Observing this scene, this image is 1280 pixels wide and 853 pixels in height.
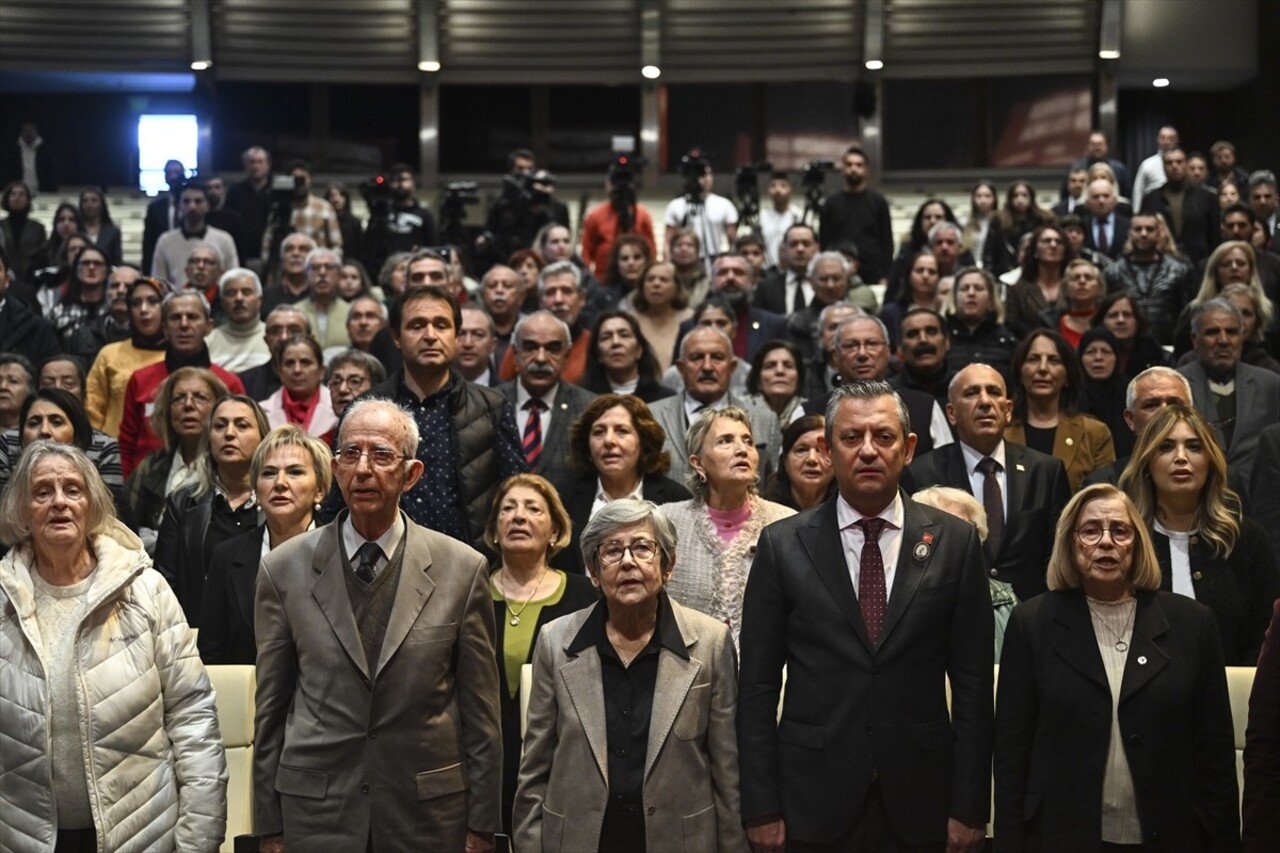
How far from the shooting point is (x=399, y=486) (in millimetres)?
3945

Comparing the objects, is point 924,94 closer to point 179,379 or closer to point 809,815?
point 179,379

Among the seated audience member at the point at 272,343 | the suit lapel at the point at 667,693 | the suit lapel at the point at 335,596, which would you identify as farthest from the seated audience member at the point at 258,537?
the seated audience member at the point at 272,343

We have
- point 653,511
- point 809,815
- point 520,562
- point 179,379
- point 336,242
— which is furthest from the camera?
point 336,242

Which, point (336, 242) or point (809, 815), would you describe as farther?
point (336, 242)

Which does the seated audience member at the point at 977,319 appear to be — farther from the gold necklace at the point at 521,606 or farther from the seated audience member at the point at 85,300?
the seated audience member at the point at 85,300

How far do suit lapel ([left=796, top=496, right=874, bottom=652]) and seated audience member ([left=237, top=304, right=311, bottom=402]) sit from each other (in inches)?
144

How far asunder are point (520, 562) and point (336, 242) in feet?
23.9

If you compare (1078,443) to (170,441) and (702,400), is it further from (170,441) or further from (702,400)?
(170,441)

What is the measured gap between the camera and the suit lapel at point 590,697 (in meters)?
4.04

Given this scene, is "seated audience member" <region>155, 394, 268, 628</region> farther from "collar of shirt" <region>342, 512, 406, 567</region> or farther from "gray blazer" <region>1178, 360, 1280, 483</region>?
"gray blazer" <region>1178, 360, 1280, 483</region>

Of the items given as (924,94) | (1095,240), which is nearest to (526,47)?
(924,94)

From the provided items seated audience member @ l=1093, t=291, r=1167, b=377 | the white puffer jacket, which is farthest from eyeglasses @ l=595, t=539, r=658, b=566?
seated audience member @ l=1093, t=291, r=1167, b=377

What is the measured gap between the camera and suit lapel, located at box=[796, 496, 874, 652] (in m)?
3.83

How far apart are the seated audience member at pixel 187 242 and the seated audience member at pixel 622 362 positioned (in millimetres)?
5018
